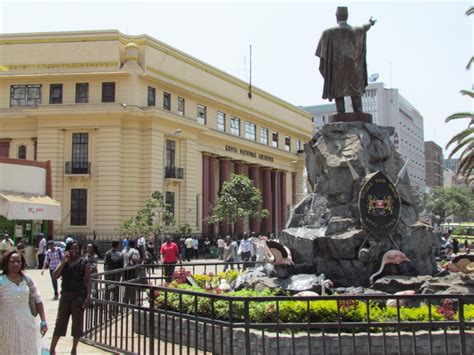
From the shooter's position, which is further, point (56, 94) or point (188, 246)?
point (56, 94)

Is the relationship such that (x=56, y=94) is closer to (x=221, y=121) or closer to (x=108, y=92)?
(x=108, y=92)

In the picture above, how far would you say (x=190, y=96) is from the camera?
42.8 m

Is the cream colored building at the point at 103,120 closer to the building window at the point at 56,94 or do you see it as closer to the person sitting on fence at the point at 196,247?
the building window at the point at 56,94

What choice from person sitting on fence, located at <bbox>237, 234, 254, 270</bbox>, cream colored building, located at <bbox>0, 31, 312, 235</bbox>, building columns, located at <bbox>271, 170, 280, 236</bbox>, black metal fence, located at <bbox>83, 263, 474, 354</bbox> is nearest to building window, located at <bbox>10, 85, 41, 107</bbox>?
cream colored building, located at <bbox>0, 31, 312, 235</bbox>

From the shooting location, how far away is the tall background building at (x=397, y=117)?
321 ft

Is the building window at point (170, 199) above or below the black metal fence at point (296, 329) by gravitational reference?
above

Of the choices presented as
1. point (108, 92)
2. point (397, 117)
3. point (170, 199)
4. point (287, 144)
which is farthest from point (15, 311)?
point (397, 117)

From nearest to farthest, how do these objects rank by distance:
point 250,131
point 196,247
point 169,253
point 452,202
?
1. point 169,253
2. point 196,247
3. point 250,131
4. point 452,202

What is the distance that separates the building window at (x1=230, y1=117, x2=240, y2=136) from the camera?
48719 mm

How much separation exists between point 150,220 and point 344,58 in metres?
22.2

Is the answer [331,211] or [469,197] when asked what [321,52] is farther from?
[469,197]

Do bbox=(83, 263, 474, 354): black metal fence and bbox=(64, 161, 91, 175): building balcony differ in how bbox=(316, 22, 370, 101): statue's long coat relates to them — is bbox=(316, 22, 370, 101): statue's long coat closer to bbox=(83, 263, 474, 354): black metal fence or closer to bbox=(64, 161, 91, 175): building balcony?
bbox=(83, 263, 474, 354): black metal fence

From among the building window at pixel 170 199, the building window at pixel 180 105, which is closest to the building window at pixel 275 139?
the building window at pixel 180 105

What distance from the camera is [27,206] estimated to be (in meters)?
28.3
